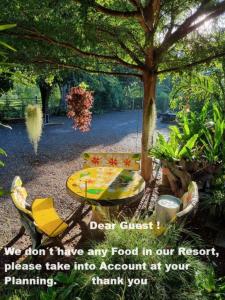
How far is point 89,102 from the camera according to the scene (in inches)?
189

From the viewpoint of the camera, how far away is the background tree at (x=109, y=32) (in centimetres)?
325

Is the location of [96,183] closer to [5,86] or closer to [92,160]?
[92,160]

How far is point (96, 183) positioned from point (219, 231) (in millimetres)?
1859

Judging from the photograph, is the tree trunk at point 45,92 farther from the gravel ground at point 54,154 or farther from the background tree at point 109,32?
the background tree at point 109,32

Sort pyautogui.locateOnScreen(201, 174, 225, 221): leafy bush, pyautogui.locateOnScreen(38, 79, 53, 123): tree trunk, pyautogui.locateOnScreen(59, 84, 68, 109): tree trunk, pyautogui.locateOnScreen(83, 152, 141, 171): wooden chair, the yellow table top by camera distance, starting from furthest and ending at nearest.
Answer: pyautogui.locateOnScreen(59, 84, 68, 109): tree trunk → pyautogui.locateOnScreen(38, 79, 53, 123): tree trunk → pyautogui.locateOnScreen(83, 152, 141, 171): wooden chair → pyautogui.locateOnScreen(201, 174, 225, 221): leafy bush → the yellow table top

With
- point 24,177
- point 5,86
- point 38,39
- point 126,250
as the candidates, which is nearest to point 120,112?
point 5,86

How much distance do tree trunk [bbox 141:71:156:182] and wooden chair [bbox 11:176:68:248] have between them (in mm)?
2119

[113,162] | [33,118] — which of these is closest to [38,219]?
[33,118]

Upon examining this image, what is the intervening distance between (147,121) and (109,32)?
1600 millimetres

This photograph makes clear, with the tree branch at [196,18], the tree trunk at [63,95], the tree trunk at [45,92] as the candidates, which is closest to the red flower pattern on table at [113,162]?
the tree branch at [196,18]

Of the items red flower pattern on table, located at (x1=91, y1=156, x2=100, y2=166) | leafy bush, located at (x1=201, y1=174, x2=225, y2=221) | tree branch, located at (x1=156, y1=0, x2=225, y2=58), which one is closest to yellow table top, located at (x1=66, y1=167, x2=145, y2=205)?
red flower pattern on table, located at (x1=91, y1=156, x2=100, y2=166)

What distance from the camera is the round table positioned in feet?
11.1

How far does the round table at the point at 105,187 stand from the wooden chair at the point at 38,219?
1.36 feet

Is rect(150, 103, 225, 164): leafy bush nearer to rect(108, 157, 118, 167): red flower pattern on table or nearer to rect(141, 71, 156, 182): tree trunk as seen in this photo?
rect(141, 71, 156, 182): tree trunk
